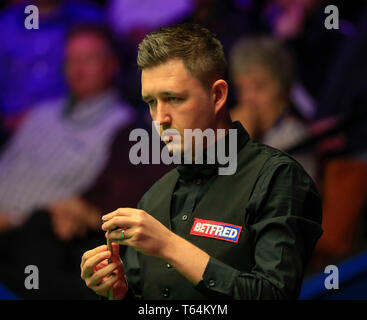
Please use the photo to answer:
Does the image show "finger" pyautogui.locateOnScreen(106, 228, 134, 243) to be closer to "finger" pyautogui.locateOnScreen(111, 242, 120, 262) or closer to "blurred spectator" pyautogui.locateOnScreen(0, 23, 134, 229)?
"finger" pyautogui.locateOnScreen(111, 242, 120, 262)

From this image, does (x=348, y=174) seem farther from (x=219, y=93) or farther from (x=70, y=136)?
(x=219, y=93)

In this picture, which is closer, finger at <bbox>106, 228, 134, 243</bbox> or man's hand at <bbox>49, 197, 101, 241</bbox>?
finger at <bbox>106, 228, 134, 243</bbox>

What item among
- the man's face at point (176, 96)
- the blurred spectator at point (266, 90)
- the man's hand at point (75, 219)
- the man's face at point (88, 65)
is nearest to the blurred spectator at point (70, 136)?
the man's face at point (88, 65)

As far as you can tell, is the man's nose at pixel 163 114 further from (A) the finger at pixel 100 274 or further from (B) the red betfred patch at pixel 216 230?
(A) the finger at pixel 100 274

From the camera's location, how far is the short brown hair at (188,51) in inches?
64.9

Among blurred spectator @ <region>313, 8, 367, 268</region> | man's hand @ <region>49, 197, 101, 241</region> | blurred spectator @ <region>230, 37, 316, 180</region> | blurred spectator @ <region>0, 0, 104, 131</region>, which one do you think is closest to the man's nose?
blurred spectator @ <region>313, 8, 367, 268</region>

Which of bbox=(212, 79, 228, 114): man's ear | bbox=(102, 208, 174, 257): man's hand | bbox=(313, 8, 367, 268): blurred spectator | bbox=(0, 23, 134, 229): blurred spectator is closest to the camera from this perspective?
bbox=(102, 208, 174, 257): man's hand

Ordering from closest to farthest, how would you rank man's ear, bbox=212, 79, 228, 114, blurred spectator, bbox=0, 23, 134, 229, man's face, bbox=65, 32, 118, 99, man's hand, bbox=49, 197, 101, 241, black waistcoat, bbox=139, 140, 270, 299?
black waistcoat, bbox=139, 140, 270, 299, man's ear, bbox=212, 79, 228, 114, man's hand, bbox=49, 197, 101, 241, blurred spectator, bbox=0, 23, 134, 229, man's face, bbox=65, 32, 118, 99

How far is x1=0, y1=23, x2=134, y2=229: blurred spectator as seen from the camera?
4.25m

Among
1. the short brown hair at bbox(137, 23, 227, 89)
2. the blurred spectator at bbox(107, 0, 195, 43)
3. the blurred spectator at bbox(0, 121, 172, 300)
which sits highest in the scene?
the blurred spectator at bbox(107, 0, 195, 43)

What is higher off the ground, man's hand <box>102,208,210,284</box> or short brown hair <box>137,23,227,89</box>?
short brown hair <box>137,23,227,89</box>

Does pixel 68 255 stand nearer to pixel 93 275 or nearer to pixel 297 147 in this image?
pixel 297 147

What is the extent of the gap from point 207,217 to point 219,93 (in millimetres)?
337
